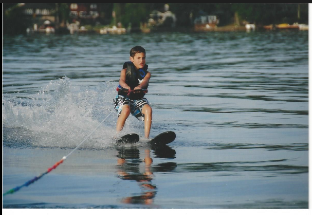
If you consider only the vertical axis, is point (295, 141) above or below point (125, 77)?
below

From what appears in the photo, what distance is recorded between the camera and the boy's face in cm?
777

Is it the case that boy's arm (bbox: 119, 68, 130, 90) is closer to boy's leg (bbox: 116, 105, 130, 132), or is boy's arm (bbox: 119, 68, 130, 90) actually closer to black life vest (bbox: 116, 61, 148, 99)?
black life vest (bbox: 116, 61, 148, 99)

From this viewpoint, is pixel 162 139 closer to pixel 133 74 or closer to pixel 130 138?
pixel 130 138

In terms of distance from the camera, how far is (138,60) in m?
7.81

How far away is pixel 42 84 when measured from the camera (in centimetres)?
1541

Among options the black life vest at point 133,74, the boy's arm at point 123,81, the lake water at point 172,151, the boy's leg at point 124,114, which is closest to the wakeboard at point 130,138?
the lake water at point 172,151

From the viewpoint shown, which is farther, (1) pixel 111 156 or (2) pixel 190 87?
(2) pixel 190 87

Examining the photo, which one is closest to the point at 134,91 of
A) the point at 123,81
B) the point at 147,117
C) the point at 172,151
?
the point at 123,81

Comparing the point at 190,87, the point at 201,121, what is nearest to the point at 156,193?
the point at 201,121

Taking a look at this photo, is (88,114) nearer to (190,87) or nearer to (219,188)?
(219,188)

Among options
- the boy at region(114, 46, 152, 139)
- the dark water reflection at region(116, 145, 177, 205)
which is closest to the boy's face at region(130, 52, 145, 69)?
the boy at region(114, 46, 152, 139)

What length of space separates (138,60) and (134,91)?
0.41 metres

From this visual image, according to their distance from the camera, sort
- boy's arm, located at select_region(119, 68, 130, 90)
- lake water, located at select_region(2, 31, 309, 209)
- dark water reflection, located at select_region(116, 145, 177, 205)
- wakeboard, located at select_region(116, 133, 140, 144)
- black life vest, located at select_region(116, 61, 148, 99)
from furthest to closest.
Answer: black life vest, located at select_region(116, 61, 148, 99) → boy's arm, located at select_region(119, 68, 130, 90) → wakeboard, located at select_region(116, 133, 140, 144) → lake water, located at select_region(2, 31, 309, 209) → dark water reflection, located at select_region(116, 145, 177, 205)
